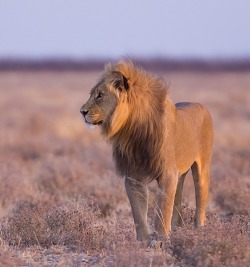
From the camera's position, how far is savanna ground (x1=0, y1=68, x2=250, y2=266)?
716 centimetres

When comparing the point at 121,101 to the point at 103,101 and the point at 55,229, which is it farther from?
the point at 55,229

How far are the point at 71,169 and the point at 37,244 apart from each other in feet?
16.8

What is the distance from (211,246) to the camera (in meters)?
7.03

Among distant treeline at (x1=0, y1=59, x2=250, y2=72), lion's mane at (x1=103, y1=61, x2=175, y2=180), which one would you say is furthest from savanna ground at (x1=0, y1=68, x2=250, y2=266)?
distant treeline at (x1=0, y1=59, x2=250, y2=72)

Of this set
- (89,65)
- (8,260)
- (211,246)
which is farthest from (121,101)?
(89,65)

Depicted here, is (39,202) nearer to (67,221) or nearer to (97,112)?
(67,221)

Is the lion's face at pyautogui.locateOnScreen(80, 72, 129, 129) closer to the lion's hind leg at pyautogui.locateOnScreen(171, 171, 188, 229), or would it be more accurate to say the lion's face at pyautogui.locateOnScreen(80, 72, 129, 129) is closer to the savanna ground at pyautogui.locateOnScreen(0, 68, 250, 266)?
the savanna ground at pyautogui.locateOnScreen(0, 68, 250, 266)

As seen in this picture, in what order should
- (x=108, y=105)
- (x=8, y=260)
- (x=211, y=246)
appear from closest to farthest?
(x=8, y=260) → (x=211, y=246) → (x=108, y=105)

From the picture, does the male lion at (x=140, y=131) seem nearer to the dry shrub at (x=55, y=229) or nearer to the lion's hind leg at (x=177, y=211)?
the dry shrub at (x=55, y=229)

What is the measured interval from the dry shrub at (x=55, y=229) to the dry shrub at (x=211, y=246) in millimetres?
1001

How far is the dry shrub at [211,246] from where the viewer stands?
689 cm

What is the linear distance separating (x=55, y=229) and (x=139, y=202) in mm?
927

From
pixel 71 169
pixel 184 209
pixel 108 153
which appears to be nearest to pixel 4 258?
pixel 184 209

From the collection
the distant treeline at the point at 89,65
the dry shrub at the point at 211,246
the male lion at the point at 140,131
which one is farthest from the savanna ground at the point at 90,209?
the distant treeline at the point at 89,65
